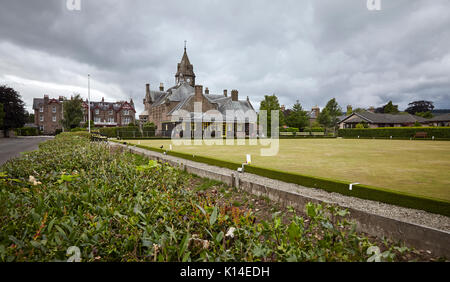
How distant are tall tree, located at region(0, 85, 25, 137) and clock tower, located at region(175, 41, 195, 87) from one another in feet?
108

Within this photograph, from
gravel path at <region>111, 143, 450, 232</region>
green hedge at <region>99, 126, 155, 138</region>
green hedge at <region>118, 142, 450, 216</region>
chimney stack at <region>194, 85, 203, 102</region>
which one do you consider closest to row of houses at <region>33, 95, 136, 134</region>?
green hedge at <region>99, 126, 155, 138</region>

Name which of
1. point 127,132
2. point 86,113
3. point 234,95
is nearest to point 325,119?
point 234,95

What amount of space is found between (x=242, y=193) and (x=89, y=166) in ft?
11.9

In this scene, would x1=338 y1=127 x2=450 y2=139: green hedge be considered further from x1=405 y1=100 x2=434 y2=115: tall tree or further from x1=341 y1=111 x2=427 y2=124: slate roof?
x1=405 y1=100 x2=434 y2=115: tall tree

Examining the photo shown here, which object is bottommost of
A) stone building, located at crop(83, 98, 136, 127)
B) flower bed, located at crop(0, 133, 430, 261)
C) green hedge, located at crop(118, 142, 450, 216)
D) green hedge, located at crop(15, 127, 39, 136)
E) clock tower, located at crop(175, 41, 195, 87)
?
green hedge, located at crop(118, 142, 450, 216)

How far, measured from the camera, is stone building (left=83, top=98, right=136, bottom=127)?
71125 mm

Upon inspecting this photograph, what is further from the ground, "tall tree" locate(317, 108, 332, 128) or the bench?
"tall tree" locate(317, 108, 332, 128)

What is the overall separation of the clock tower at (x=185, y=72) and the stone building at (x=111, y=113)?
29115 mm

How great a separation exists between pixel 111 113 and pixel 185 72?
113ft

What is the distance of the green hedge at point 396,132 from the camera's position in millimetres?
32581
